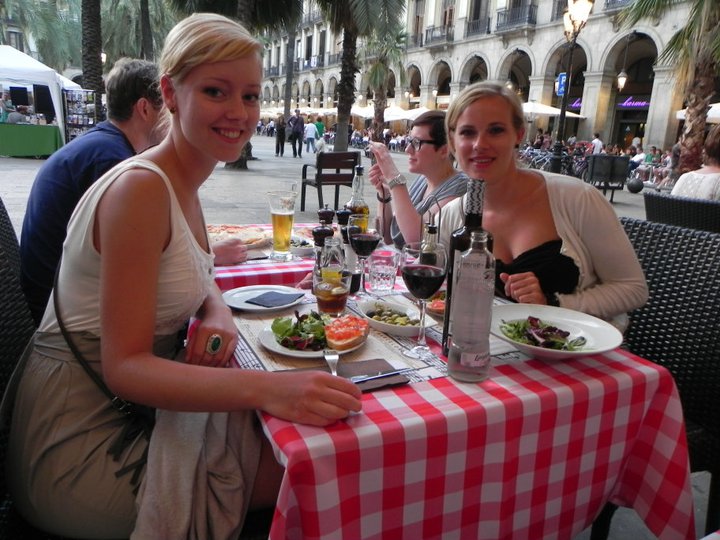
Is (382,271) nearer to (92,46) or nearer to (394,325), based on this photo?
(394,325)

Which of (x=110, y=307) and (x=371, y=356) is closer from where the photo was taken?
(x=110, y=307)

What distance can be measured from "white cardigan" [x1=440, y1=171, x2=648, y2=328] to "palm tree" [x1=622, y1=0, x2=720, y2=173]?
31.8 feet

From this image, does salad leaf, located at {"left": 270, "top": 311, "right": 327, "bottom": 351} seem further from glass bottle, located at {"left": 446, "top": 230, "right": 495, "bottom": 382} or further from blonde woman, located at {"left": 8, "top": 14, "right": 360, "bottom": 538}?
glass bottle, located at {"left": 446, "top": 230, "right": 495, "bottom": 382}

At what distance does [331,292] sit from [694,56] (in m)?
11.7

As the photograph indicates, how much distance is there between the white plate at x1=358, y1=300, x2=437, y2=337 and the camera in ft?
5.00

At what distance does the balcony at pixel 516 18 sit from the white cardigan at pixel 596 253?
25891 millimetres

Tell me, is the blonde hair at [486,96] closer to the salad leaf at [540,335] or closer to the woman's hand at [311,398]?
the salad leaf at [540,335]

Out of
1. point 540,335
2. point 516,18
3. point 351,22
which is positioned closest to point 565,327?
point 540,335

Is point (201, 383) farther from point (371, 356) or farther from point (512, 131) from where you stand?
point (512, 131)

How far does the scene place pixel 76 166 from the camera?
7.54 ft

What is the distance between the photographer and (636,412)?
132 centimetres

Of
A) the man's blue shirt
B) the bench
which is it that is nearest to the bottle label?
the man's blue shirt

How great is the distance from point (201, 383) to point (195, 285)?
34 centimetres

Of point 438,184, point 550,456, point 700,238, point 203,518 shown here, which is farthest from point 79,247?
point 438,184
